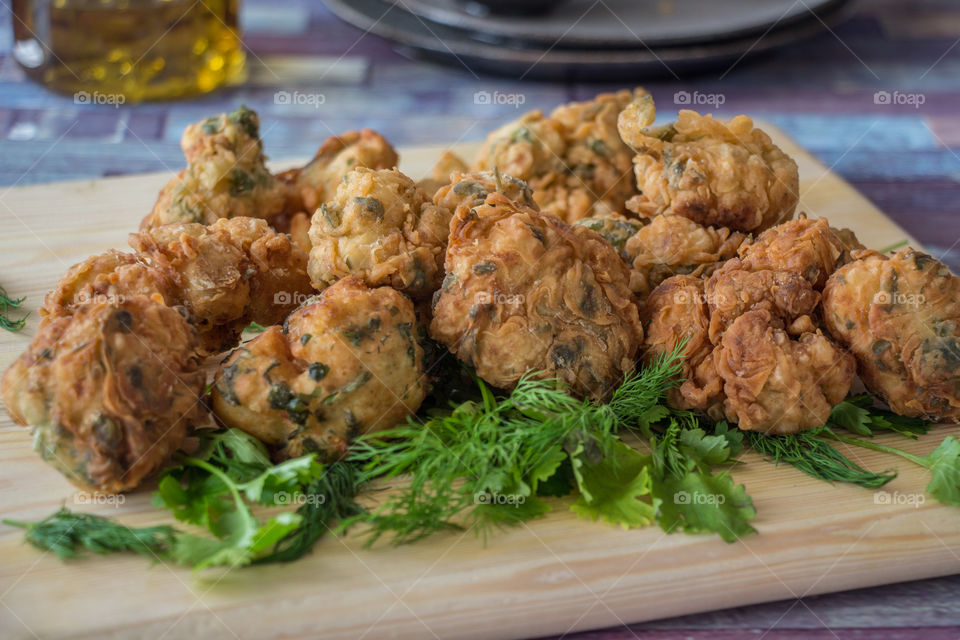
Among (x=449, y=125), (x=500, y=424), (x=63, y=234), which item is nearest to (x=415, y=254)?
(x=500, y=424)

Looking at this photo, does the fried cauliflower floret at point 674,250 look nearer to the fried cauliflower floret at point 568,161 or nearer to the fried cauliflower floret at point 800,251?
the fried cauliflower floret at point 800,251

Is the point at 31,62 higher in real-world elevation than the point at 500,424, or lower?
higher

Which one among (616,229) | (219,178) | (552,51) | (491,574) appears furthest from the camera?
(552,51)

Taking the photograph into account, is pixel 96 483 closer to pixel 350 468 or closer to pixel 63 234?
pixel 350 468

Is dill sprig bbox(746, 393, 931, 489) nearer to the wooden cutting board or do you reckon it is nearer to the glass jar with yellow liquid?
the wooden cutting board

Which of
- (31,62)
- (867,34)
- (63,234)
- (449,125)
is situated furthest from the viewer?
(867,34)

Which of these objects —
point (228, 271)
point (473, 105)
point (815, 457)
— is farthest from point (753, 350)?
point (473, 105)

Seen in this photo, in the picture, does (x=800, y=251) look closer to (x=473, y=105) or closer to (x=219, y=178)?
(x=219, y=178)

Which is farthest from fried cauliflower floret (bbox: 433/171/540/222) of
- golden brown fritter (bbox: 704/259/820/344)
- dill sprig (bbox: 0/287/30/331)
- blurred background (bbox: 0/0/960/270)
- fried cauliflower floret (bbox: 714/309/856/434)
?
blurred background (bbox: 0/0/960/270)
